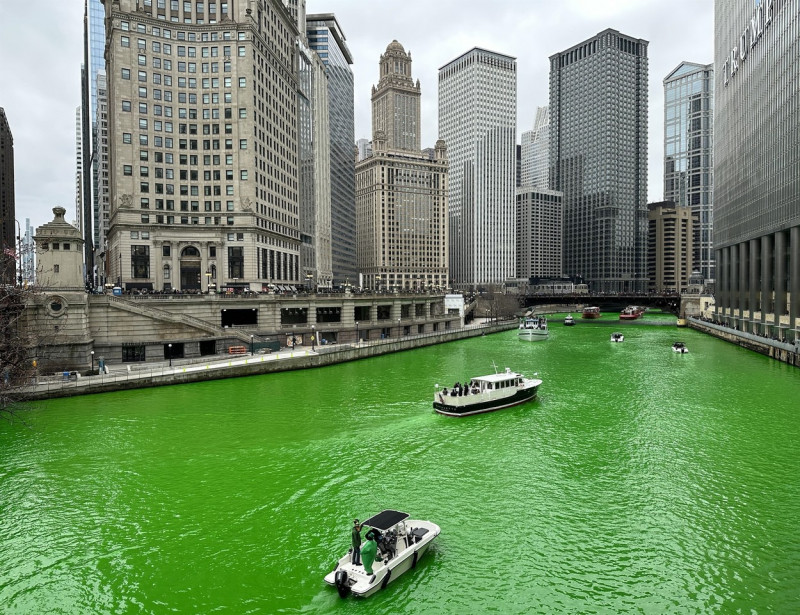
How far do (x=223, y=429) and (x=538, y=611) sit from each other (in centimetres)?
2972

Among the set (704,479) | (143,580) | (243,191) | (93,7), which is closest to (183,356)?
(243,191)

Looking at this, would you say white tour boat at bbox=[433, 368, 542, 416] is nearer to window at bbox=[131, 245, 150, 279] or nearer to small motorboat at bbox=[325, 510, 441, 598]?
small motorboat at bbox=[325, 510, 441, 598]

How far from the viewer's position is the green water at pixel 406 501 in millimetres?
20578

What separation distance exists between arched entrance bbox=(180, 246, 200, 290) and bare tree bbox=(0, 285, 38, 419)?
45.4m

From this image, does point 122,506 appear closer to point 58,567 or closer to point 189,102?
point 58,567

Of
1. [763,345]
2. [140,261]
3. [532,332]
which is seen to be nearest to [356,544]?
[763,345]

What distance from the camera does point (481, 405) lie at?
47.3m

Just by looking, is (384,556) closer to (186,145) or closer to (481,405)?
(481,405)

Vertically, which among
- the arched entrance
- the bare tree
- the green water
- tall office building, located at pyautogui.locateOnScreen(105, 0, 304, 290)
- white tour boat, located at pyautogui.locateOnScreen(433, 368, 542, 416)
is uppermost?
tall office building, located at pyautogui.locateOnScreen(105, 0, 304, 290)

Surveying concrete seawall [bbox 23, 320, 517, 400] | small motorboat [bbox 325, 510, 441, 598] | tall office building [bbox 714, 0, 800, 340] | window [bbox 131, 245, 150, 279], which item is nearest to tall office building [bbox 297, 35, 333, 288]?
window [bbox 131, 245, 150, 279]

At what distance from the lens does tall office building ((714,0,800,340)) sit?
Answer: 84125mm

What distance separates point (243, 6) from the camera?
103m

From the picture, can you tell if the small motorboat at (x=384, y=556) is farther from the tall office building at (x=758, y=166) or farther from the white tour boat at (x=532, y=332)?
the white tour boat at (x=532, y=332)

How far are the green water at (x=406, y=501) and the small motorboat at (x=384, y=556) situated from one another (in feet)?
1.87
